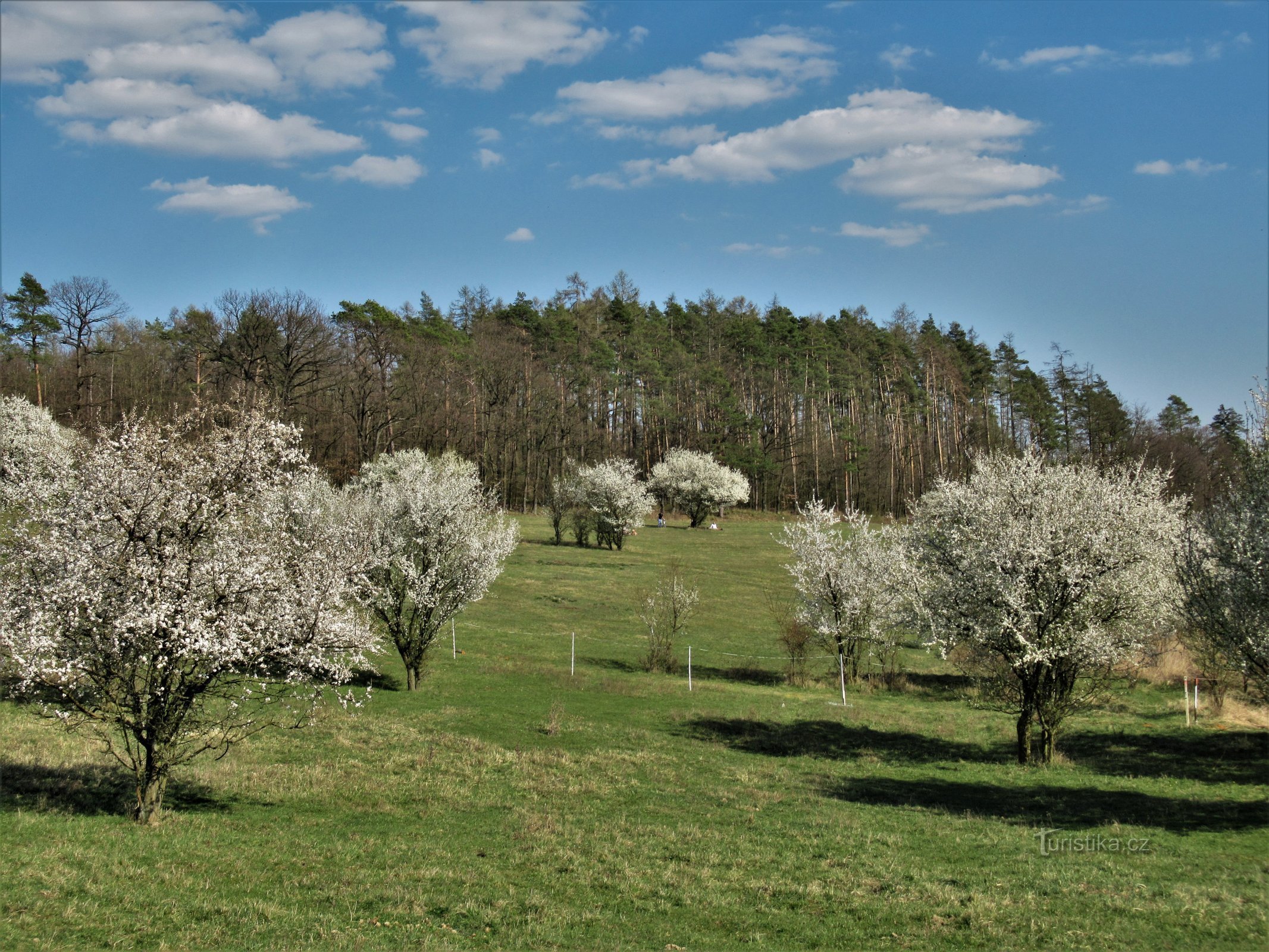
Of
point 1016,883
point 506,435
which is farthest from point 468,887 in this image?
point 506,435

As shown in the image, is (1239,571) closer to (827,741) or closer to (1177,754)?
(1177,754)

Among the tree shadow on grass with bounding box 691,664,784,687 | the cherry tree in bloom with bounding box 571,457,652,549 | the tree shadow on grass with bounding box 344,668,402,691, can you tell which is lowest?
the tree shadow on grass with bounding box 691,664,784,687

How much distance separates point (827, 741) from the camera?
2323 cm

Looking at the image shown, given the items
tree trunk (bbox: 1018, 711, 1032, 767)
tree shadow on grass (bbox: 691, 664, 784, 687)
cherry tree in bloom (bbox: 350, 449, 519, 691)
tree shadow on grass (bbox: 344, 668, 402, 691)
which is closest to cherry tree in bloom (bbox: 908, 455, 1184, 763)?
tree trunk (bbox: 1018, 711, 1032, 767)

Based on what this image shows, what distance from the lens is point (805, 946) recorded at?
9.62m

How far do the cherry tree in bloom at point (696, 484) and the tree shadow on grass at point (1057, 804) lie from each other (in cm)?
6228

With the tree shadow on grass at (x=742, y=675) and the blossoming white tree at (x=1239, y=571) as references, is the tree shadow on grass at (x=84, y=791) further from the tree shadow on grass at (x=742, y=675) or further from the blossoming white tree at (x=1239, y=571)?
the tree shadow on grass at (x=742, y=675)

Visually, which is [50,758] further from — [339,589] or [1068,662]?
[1068,662]

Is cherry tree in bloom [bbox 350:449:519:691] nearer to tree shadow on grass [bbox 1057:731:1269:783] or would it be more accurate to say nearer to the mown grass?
the mown grass

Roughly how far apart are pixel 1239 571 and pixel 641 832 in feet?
35.5

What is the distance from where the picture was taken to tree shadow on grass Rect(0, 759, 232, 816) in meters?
13.3

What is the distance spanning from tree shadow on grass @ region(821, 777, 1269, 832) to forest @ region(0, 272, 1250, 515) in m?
52.0

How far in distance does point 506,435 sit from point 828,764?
65378 millimetres

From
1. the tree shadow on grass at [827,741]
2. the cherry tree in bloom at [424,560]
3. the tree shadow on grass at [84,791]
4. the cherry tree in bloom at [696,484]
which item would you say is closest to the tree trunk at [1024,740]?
the tree shadow on grass at [827,741]
